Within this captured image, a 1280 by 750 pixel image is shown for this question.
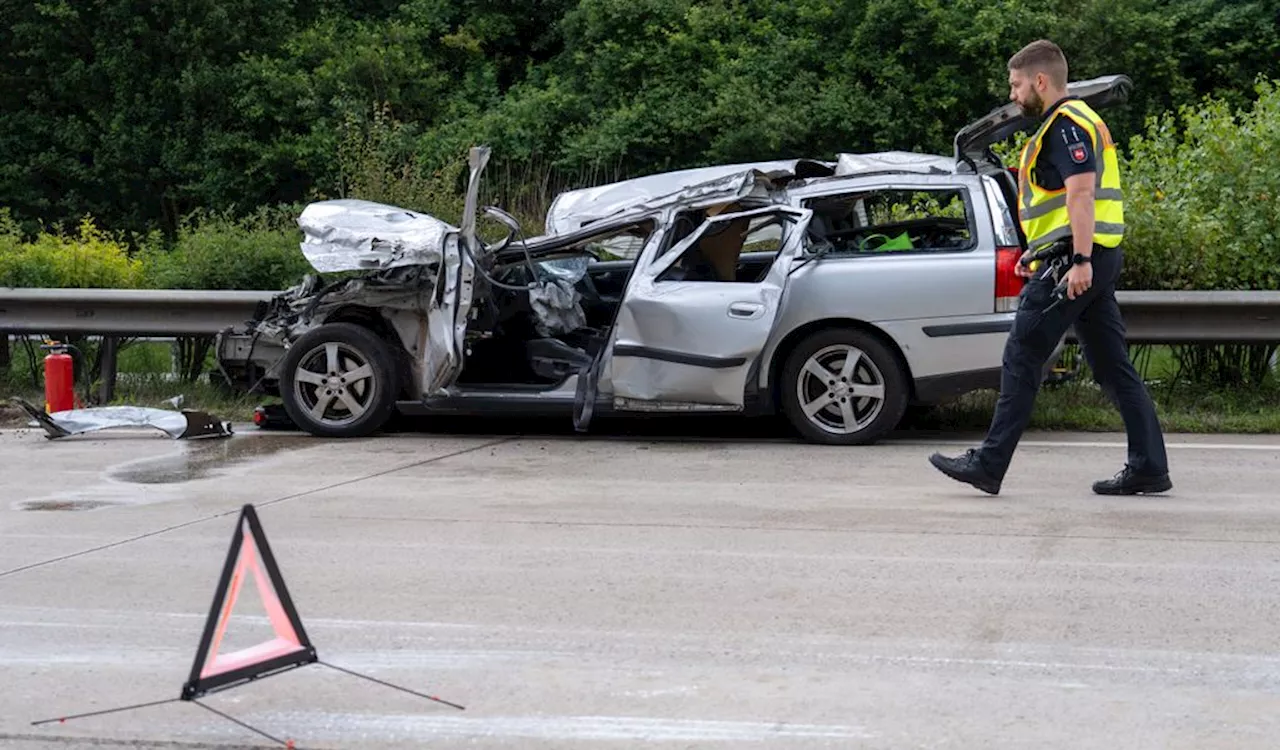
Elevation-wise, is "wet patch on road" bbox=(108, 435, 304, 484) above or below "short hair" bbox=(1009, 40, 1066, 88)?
below

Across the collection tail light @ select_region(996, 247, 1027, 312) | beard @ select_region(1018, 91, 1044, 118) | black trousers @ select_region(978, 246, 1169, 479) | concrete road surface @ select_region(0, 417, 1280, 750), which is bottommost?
concrete road surface @ select_region(0, 417, 1280, 750)

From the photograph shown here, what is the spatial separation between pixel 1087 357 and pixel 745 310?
2198 mm

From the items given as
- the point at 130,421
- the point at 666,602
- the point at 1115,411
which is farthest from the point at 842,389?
the point at 130,421

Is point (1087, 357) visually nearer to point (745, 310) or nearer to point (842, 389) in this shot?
point (842, 389)

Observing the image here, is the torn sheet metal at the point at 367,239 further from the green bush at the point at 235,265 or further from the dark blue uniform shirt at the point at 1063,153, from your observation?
the dark blue uniform shirt at the point at 1063,153

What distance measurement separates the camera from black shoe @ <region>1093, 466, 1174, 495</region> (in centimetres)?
755

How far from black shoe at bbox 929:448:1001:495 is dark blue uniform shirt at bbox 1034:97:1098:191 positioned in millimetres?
1297

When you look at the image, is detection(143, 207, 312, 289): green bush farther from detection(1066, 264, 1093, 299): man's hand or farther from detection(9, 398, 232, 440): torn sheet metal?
detection(1066, 264, 1093, 299): man's hand

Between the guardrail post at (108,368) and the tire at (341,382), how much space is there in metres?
2.53

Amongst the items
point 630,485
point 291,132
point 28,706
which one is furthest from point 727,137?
point 28,706

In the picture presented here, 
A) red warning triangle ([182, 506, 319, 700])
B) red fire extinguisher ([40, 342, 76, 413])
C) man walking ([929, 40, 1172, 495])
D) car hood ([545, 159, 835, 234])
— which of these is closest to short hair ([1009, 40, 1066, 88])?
man walking ([929, 40, 1172, 495])

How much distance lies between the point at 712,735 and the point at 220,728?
4.39 feet

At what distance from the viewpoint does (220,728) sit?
446 cm

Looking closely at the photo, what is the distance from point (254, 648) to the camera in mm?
4723
